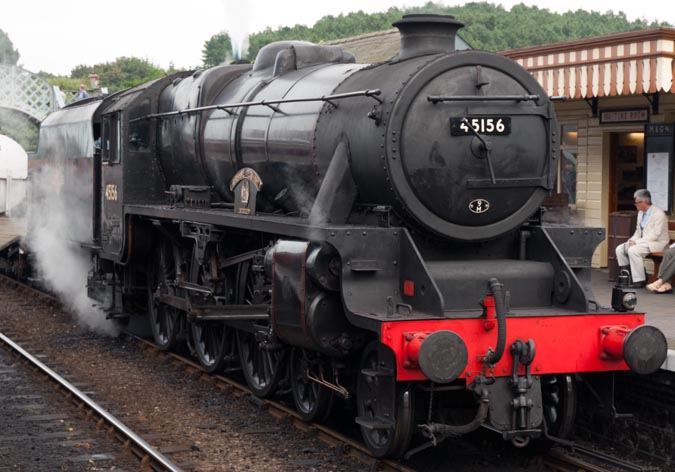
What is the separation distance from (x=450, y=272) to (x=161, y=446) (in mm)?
2436

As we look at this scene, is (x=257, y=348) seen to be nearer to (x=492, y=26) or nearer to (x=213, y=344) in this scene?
(x=213, y=344)

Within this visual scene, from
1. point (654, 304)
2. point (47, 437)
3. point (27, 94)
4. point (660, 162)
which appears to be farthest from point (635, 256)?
point (27, 94)

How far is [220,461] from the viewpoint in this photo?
21.5 feet

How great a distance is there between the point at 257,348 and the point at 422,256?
2.42m

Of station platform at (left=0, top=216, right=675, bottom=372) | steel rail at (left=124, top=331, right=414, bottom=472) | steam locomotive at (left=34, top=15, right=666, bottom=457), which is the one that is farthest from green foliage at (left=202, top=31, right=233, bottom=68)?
steam locomotive at (left=34, top=15, right=666, bottom=457)

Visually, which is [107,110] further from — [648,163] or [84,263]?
[648,163]

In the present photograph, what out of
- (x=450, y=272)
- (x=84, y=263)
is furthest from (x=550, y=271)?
(x=84, y=263)

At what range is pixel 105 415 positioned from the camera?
7.57m

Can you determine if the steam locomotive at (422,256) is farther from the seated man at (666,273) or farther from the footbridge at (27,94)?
the footbridge at (27,94)

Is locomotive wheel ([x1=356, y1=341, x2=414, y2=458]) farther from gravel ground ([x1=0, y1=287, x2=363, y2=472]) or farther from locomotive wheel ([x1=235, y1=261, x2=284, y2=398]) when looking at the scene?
locomotive wheel ([x1=235, y1=261, x2=284, y2=398])

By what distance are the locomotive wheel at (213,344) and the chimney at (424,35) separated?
331cm

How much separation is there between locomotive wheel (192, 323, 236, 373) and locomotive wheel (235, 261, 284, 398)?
24cm

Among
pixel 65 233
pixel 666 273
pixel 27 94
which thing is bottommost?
pixel 666 273

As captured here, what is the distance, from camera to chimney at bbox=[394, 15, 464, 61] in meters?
6.73
